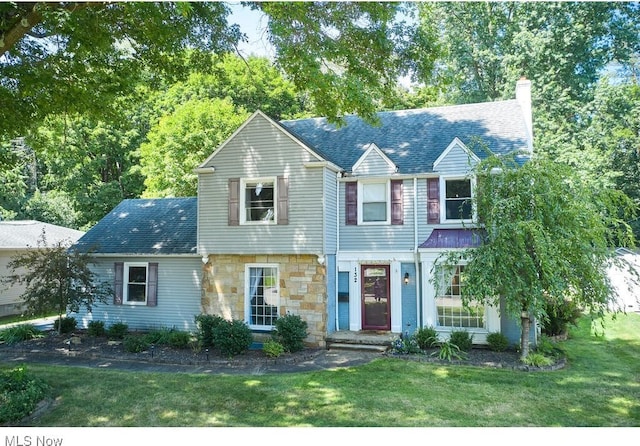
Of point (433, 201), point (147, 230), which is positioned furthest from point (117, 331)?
point (433, 201)

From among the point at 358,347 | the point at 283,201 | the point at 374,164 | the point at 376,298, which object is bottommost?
the point at 358,347

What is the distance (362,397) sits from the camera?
8.06 metres

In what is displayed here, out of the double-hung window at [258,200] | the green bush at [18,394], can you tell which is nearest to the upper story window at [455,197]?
the double-hung window at [258,200]

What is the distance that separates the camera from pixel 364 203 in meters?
13.8

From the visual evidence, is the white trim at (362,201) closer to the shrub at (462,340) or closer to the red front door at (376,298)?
the red front door at (376,298)

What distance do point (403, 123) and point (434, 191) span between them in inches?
165

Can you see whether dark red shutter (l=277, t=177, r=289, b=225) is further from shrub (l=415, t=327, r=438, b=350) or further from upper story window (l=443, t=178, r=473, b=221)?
shrub (l=415, t=327, r=438, b=350)

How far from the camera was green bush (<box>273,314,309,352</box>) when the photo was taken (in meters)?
11.8

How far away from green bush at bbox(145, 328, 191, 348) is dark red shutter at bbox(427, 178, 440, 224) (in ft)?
26.6

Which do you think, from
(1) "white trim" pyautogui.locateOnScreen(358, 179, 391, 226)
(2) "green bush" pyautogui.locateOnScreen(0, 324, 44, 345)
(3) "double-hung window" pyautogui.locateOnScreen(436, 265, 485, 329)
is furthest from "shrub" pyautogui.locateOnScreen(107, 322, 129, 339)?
(3) "double-hung window" pyautogui.locateOnScreen(436, 265, 485, 329)

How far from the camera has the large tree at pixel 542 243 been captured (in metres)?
9.56

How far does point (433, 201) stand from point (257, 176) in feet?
17.9

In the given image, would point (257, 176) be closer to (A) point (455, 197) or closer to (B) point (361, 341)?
(B) point (361, 341)
